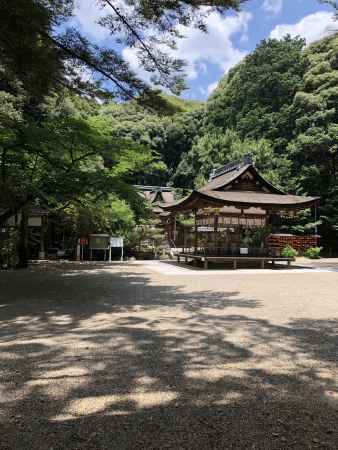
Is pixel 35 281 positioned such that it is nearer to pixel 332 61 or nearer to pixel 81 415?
pixel 81 415

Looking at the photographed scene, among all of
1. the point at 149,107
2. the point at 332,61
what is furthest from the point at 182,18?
the point at 332,61

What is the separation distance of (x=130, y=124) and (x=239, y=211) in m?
26.9

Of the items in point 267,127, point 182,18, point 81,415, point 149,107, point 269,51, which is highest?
point 269,51

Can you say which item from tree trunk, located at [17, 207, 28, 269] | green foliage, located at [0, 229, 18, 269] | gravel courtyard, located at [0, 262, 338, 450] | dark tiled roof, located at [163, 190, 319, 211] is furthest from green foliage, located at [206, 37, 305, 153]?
gravel courtyard, located at [0, 262, 338, 450]

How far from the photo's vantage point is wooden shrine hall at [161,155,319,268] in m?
15.4

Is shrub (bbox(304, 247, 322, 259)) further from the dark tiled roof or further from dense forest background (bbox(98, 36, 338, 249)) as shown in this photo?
the dark tiled roof

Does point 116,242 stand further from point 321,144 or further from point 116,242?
point 321,144

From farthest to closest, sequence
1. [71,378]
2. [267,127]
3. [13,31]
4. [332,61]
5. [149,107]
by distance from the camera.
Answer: [267,127] < [332,61] < [149,107] < [13,31] < [71,378]

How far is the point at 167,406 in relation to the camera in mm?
2555

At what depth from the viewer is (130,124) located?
41.4m

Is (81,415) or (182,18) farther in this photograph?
(182,18)

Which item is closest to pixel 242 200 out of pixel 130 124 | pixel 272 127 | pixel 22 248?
pixel 22 248

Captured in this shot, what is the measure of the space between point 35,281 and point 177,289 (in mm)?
3865

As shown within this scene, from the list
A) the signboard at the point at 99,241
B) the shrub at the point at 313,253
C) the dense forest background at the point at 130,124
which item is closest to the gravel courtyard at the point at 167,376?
the dense forest background at the point at 130,124
